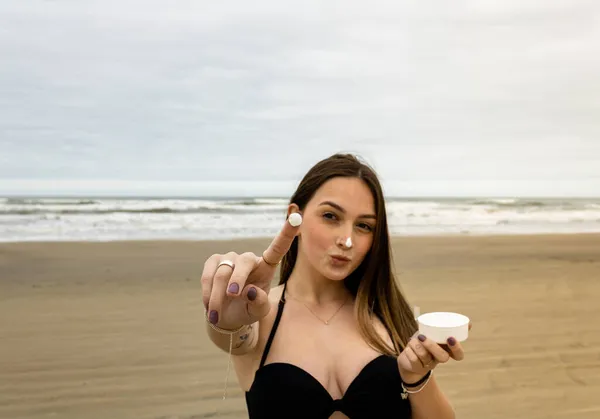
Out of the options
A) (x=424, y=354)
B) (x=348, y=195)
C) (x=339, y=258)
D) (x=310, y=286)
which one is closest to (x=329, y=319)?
(x=310, y=286)

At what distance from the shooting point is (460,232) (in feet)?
63.8

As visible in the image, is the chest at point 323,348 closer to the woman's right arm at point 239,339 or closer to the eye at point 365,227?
the woman's right arm at point 239,339

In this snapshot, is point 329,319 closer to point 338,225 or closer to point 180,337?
point 338,225

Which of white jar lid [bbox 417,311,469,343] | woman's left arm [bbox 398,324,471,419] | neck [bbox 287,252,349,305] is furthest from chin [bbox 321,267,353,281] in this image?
white jar lid [bbox 417,311,469,343]

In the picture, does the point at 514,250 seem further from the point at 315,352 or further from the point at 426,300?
the point at 315,352

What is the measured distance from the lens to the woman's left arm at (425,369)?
5.37 feet

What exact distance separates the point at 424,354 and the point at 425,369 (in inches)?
4.5

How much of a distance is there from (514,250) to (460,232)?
5045 millimetres

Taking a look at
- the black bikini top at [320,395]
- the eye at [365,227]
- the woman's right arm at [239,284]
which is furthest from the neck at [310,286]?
the woman's right arm at [239,284]

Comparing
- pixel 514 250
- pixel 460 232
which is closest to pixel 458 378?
pixel 514 250

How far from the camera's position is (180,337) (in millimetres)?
6434

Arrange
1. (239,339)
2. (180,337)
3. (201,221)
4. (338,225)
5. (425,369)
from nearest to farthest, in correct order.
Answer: (425,369)
(239,339)
(338,225)
(180,337)
(201,221)

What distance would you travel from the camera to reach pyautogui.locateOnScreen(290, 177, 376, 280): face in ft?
6.91

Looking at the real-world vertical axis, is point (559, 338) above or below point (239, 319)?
below
